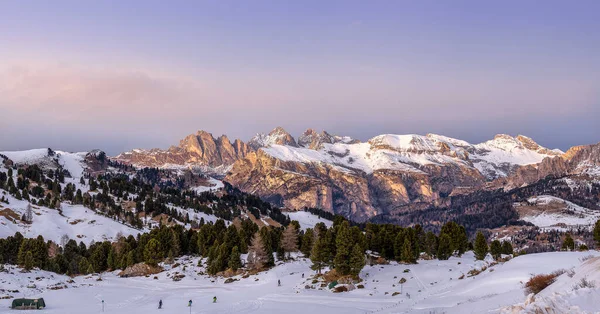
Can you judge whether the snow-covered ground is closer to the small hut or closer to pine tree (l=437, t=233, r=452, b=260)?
the small hut

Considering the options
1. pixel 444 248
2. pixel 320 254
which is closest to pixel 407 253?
pixel 444 248

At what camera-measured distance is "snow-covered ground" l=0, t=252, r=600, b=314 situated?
180 feet

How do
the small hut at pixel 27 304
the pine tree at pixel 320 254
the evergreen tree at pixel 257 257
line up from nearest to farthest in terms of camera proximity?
the small hut at pixel 27 304 → the pine tree at pixel 320 254 → the evergreen tree at pixel 257 257

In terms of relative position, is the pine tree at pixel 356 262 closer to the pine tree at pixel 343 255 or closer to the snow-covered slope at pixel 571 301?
the pine tree at pixel 343 255

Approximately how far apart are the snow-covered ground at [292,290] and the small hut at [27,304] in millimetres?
1625

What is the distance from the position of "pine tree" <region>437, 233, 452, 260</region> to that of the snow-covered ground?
2362 cm

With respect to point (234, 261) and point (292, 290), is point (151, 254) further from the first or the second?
point (292, 290)

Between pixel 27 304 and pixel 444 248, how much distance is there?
9906cm

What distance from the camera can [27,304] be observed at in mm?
62125

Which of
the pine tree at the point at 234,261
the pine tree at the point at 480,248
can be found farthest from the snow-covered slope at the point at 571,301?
the pine tree at the point at 480,248

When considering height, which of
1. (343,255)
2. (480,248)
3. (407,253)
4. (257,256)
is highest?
(343,255)

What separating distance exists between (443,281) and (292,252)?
70.4 metres

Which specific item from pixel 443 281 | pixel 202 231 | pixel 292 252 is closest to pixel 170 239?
pixel 202 231

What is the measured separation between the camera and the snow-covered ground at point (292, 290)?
54.8 meters
